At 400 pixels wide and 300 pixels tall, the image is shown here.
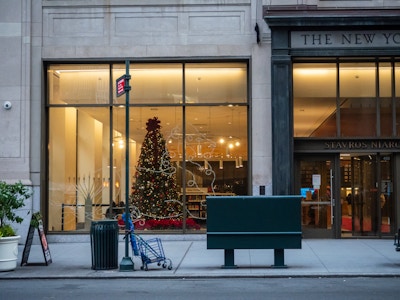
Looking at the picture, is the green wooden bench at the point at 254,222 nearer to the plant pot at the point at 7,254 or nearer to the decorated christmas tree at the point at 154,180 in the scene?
the plant pot at the point at 7,254

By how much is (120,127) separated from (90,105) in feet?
3.56

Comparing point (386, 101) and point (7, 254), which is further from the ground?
point (386, 101)

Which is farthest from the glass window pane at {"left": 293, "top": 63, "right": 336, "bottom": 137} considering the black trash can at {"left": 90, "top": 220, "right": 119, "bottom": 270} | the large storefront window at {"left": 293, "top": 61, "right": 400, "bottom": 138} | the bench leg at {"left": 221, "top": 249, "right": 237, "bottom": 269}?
the black trash can at {"left": 90, "top": 220, "right": 119, "bottom": 270}

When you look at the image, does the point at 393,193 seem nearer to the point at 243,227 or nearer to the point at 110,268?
the point at 243,227

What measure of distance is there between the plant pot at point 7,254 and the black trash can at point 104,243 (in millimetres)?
1698

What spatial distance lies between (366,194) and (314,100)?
10.2ft

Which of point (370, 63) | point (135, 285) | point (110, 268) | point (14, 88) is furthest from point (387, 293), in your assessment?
point (14, 88)

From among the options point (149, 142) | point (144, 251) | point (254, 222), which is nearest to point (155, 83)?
point (149, 142)

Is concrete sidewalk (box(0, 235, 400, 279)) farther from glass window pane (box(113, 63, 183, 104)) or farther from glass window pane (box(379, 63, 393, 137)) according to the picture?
glass window pane (box(113, 63, 183, 104))

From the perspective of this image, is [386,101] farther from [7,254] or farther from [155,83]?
[7,254]

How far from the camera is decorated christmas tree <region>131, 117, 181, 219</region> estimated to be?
18.2 m

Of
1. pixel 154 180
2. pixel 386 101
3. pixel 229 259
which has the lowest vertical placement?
pixel 229 259

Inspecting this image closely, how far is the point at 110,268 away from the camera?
13016 mm

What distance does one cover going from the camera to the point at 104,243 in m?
12.9
